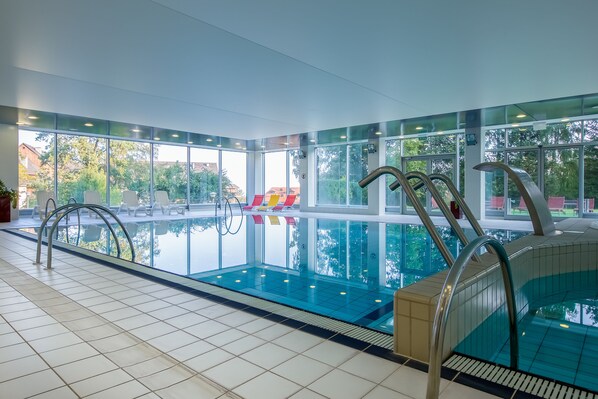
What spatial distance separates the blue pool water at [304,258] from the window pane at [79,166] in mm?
3985

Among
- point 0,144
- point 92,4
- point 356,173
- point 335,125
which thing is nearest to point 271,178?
point 356,173

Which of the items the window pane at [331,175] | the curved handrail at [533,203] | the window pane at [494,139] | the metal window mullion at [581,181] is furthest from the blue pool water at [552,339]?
the window pane at [331,175]

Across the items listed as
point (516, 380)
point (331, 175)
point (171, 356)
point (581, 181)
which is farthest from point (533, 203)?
point (331, 175)

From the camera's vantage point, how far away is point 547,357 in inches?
95.1

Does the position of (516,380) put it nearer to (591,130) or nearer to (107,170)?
(591,130)

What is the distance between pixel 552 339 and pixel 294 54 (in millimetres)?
4686

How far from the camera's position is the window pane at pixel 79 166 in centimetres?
1251

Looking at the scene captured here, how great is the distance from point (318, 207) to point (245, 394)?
1370cm

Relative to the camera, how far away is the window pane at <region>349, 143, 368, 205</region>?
14.5m

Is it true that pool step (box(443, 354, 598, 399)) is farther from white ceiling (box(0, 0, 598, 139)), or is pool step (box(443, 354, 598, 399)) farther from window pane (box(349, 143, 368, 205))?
window pane (box(349, 143, 368, 205))

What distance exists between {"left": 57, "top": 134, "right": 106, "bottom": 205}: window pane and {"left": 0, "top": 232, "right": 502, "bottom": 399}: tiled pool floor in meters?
11.0

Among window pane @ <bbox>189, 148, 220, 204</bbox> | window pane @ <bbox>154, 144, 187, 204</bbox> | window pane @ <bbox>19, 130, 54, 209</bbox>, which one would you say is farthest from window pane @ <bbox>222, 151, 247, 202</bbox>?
window pane @ <bbox>19, 130, 54, 209</bbox>

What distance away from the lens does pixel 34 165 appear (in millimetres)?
12039

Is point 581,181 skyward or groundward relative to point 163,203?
skyward
